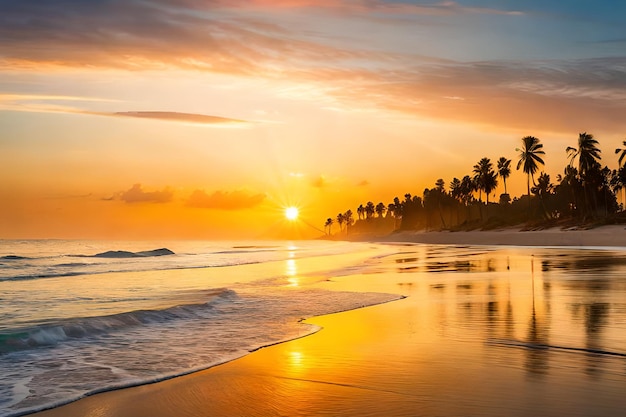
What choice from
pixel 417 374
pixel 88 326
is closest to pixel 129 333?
pixel 88 326

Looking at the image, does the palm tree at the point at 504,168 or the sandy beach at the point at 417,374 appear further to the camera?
the palm tree at the point at 504,168

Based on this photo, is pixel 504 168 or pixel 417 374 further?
pixel 504 168

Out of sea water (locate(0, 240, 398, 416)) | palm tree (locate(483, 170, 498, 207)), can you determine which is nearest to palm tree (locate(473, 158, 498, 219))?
palm tree (locate(483, 170, 498, 207))

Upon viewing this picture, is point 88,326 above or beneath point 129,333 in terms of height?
above

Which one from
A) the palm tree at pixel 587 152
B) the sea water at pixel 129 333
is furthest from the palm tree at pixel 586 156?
the sea water at pixel 129 333

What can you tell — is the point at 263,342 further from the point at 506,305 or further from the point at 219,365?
the point at 506,305

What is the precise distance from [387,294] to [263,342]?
29.9 feet

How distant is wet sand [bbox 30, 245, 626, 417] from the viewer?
677 cm

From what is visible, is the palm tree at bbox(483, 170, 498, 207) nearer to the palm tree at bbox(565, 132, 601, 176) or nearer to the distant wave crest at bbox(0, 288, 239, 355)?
the palm tree at bbox(565, 132, 601, 176)

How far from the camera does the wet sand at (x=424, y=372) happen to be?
677cm

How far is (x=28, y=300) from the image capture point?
2053cm

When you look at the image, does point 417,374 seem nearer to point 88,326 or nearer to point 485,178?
point 88,326

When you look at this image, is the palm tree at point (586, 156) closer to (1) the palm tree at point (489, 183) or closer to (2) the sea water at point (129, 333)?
(1) the palm tree at point (489, 183)

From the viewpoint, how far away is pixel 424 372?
Answer: 8359mm
